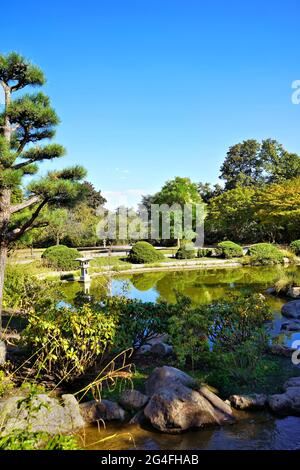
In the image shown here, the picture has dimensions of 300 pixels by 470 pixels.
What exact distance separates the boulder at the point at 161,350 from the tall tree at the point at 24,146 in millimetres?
2559

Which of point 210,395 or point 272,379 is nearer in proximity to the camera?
point 210,395

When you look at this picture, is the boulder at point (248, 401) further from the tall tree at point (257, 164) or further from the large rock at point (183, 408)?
the tall tree at point (257, 164)

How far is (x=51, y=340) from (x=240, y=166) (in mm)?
46036

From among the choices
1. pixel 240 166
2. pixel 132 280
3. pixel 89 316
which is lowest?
pixel 132 280

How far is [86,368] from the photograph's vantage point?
5168 millimetres

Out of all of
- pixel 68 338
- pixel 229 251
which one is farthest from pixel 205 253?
pixel 68 338

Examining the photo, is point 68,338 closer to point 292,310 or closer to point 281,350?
point 281,350

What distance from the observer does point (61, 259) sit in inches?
730

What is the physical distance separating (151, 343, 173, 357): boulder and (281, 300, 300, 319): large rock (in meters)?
4.15

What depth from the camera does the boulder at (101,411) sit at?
4355mm

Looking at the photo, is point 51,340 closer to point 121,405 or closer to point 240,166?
point 121,405

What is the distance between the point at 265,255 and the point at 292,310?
487 inches

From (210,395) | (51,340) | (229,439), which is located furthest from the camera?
(51,340)
